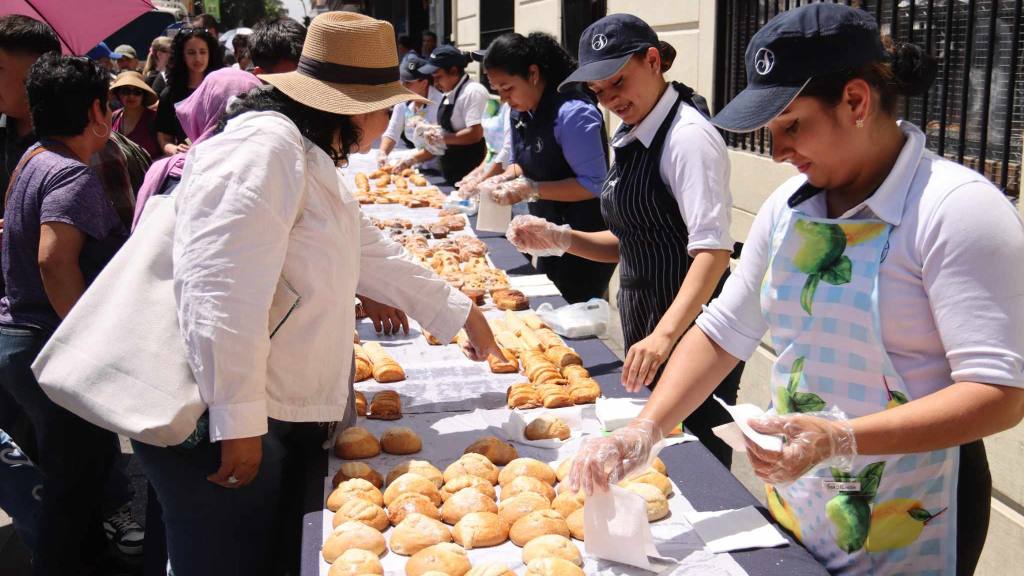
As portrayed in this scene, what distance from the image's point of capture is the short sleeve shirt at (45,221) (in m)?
2.80

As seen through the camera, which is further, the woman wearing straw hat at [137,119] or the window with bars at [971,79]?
the woman wearing straw hat at [137,119]

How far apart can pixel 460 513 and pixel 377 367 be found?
100 centimetres

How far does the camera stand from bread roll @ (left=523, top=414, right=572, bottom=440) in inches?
94.9

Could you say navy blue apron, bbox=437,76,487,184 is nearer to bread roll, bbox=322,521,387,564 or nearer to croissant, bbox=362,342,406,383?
croissant, bbox=362,342,406,383

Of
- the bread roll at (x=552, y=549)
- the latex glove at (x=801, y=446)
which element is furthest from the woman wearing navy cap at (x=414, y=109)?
the latex glove at (x=801, y=446)

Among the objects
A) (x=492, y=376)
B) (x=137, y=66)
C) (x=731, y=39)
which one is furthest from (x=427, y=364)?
(x=137, y=66)

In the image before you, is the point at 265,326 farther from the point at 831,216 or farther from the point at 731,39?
the point at 731,39

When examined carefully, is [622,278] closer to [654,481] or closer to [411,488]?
[654,481]

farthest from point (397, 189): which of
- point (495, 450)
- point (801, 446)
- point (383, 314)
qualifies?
point (801, 446)

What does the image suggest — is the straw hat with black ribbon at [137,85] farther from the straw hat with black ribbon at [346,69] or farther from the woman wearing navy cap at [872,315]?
the woman wearing navy cap at [872,315]

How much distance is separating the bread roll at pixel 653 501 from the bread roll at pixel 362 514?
0.55m

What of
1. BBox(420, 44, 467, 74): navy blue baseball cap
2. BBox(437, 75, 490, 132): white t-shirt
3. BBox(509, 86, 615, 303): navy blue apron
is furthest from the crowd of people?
BBox(437, 75, 490, 132): white t-shirt

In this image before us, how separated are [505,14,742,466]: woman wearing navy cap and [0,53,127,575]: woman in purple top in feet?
5.22

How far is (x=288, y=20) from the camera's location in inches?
146
